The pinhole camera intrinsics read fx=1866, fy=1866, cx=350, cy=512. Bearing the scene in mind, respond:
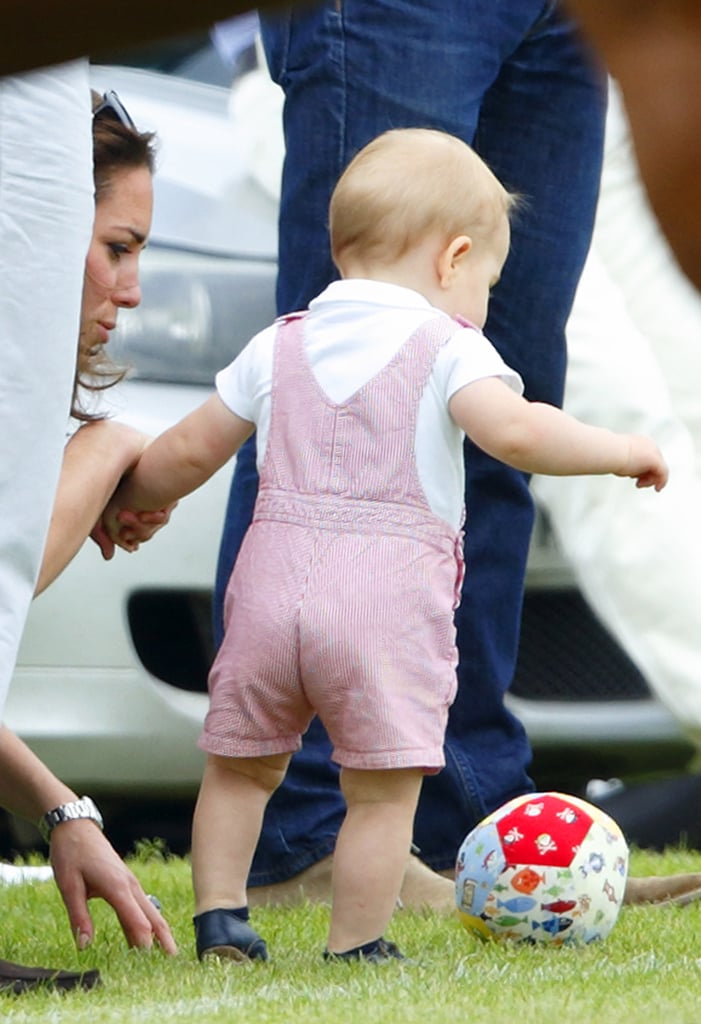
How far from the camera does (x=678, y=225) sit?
0.75 metres

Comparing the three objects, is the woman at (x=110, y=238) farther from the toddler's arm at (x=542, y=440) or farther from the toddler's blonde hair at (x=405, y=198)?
the toddler's arm at (x=542, y=440)

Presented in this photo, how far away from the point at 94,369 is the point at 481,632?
2.74 ft

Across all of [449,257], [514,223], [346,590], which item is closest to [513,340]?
[514,223]

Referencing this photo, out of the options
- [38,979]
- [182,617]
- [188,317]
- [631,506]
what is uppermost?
A: [188,317]

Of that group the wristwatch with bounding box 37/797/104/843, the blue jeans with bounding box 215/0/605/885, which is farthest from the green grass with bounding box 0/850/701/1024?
the blue jeans with bounding box 215/0/605/885

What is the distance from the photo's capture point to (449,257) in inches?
99.9

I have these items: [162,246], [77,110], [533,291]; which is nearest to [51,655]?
[162,246]

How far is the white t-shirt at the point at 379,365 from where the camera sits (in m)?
2.38

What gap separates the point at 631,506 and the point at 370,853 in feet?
6.80

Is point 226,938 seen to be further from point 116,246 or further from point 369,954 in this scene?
point 116,246

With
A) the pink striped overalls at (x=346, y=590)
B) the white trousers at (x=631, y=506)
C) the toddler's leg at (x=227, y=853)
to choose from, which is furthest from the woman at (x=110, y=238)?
the white trousers at (x=631, y=506)

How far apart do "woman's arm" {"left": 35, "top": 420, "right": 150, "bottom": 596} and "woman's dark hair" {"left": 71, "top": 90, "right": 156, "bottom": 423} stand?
21 centimetres

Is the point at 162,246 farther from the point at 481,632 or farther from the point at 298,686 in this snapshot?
the point at 298,686

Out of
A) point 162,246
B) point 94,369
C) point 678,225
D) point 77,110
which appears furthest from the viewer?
point 162,246
